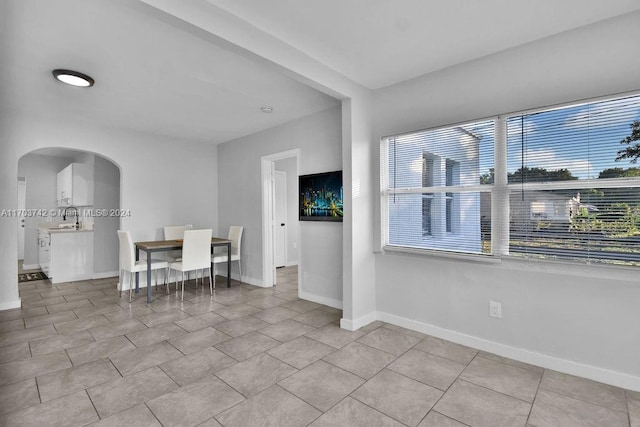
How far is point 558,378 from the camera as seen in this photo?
232cm

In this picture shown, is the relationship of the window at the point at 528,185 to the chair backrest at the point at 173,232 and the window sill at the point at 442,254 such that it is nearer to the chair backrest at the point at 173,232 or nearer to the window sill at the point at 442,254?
the window sill at the point at 442,254

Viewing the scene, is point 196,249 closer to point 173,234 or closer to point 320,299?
point 173,234

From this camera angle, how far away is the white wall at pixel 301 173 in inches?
159

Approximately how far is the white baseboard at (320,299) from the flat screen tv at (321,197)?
1.03 metres

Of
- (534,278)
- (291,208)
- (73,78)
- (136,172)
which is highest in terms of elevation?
(73,78)

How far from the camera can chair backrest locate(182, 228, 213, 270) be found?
4.46 m

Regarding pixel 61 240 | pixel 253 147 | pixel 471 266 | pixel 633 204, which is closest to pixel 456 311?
pixel 471 266

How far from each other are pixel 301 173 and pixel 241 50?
2.26 m

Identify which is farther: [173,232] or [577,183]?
[173,232]

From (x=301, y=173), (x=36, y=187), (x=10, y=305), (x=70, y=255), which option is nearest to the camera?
(x=10, y=305)

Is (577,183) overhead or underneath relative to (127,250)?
overhead

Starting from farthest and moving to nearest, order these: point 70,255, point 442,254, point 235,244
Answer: point 70,255, point 235,244, point 442,254

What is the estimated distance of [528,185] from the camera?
250 cm

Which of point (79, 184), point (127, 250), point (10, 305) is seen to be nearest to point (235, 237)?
point (127, 250)
